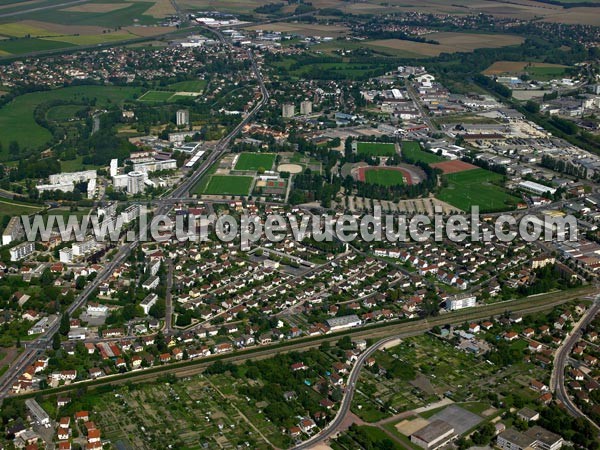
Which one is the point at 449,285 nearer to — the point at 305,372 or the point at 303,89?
the point at 305,372

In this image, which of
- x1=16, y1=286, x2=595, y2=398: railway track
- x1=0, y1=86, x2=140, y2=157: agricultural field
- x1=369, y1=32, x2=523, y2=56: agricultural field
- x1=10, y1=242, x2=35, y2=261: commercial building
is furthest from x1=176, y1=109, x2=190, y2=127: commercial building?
x1=369, y1=32, x2=523, y2=56: agricultural field

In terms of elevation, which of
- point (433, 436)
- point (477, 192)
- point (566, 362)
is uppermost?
point (477, 192)

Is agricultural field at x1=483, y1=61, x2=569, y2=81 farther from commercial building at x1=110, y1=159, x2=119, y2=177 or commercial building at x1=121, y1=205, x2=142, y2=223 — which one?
commercial building at x1=121, y1=205, x2=142, y2=223

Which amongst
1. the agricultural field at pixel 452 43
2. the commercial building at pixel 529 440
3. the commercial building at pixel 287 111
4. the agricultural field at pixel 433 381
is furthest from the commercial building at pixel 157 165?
the agricultural field at pixel 452 43

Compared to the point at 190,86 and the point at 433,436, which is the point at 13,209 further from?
the point at 190,86

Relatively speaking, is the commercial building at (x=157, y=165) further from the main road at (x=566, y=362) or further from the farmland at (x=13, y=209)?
the main road at (x=566, y=362)

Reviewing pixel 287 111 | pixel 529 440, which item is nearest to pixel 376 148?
pixel 287 111

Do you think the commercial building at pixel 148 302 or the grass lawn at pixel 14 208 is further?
the grass lawn at pixel 14 208
